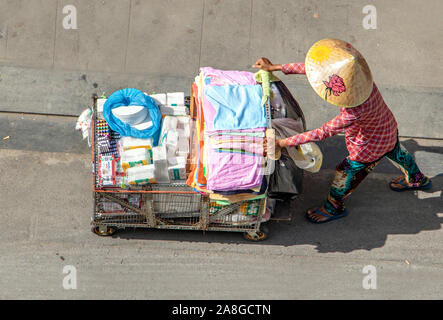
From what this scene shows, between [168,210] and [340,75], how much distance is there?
8.37 feet

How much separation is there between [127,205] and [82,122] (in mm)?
1301

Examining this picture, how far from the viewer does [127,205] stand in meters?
5.79

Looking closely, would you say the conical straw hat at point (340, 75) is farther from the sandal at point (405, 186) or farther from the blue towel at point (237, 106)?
the sandal at point (405, 186)

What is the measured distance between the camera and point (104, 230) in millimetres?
6320

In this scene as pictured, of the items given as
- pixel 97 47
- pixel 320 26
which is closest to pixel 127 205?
pixel 97 47

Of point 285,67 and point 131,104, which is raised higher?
point 285,67

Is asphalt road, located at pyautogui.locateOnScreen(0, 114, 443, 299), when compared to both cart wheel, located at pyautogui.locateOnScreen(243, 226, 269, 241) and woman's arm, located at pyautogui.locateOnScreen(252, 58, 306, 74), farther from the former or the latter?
woman's arm, located at pyautogui.locateOnScreen(252, 58, 306, 74)

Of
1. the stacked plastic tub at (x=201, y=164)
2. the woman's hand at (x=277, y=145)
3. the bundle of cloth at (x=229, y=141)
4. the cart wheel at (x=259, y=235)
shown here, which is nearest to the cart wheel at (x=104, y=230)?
the stacked plastic tub at (x=201, y=164)

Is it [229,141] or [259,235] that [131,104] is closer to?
[229,141]

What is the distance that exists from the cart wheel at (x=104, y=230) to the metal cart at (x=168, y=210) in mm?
66

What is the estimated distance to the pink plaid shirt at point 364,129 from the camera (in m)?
5.06

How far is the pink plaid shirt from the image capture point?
16.6ft

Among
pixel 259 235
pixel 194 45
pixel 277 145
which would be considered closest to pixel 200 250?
pixel 259 235
